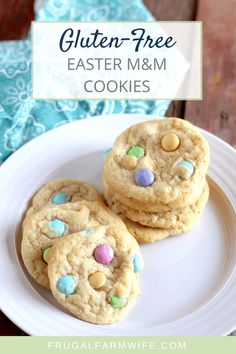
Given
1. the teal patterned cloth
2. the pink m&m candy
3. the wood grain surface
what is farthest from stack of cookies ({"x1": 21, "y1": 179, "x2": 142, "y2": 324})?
the wood grain surface

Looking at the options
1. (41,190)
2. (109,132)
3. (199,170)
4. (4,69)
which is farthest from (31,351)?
(4,69)

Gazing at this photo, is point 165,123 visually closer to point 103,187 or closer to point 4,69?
point 103,187

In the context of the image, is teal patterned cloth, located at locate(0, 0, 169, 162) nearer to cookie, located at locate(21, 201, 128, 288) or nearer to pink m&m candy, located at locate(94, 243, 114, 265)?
→ cookie, located at locate(21, 201, 128, 288)

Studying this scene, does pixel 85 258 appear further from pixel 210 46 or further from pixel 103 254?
pixel 210 46

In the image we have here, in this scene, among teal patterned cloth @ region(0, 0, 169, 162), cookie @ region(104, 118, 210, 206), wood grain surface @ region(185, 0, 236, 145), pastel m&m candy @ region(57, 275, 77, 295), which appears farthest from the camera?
wood grain surface @ region(185, 0, 236, 145)

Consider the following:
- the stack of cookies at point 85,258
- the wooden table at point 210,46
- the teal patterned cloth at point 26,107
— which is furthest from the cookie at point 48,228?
the wooden table at point 210,46

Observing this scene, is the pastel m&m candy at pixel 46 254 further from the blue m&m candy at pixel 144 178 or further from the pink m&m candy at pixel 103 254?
the blue m&m candy at pixel 144 178
